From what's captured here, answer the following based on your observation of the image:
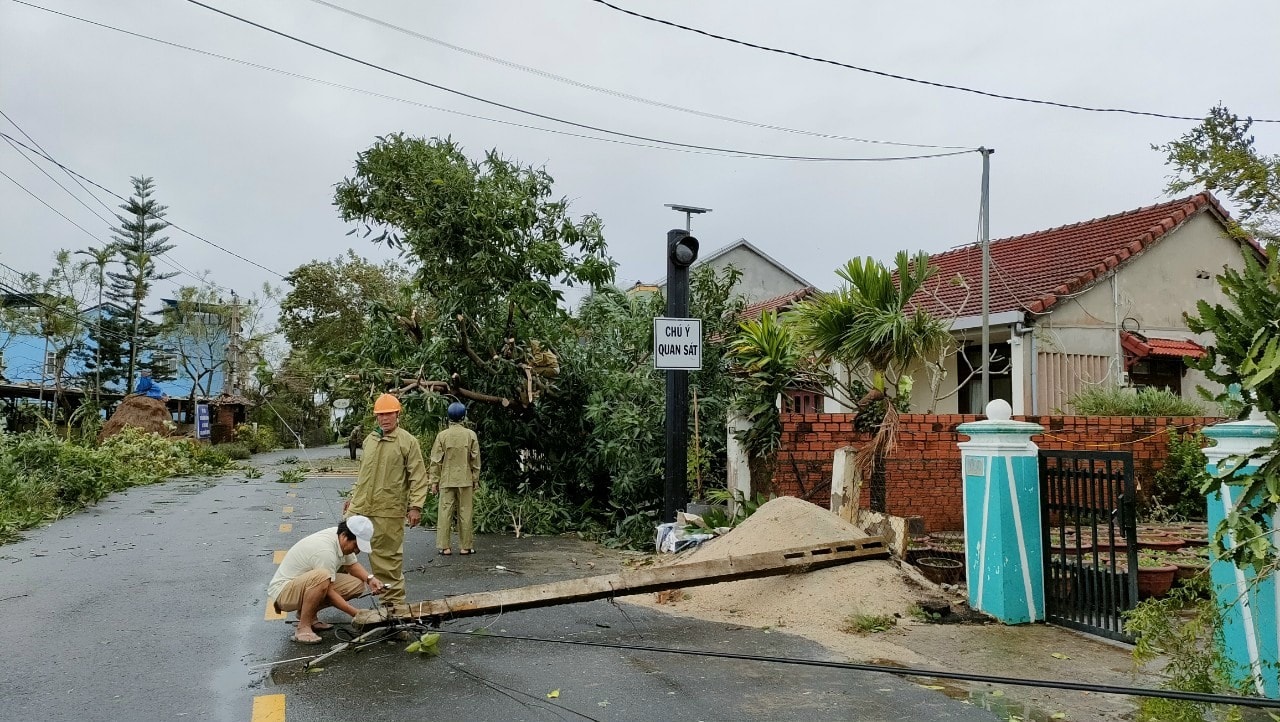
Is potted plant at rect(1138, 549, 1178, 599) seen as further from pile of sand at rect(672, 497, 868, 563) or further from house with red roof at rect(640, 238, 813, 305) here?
house with red roof at rect(640, 238, 813, 305)

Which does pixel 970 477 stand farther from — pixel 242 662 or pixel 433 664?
pixel 242 662

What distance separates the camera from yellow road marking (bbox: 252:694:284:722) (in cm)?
501

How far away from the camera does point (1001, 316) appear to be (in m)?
15.0

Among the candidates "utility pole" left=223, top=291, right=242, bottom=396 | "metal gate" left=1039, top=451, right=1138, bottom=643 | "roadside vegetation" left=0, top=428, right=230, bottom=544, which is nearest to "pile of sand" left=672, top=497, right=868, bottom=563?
"metal gate" left=1039, top=451, right=1138, bottom=643

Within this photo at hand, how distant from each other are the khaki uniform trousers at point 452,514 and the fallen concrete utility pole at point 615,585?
158 inches

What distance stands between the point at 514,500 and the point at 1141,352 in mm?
10113

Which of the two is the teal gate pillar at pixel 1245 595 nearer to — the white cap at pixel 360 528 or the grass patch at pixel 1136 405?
the white cap at pixel 360 528

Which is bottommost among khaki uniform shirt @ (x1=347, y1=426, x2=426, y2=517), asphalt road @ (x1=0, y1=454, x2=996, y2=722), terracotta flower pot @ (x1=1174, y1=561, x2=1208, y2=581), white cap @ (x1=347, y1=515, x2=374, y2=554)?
asphalt road @ (x1=0, y1=454, x2=996, y2=722)

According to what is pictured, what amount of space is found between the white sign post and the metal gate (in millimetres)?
4647

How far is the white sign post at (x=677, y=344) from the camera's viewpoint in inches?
440

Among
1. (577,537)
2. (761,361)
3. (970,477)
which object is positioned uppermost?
(761,361)

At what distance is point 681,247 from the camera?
11.4m

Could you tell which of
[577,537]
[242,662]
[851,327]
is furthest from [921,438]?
[242,662]

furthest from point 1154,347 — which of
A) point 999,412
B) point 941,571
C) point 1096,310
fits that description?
point 999,412
